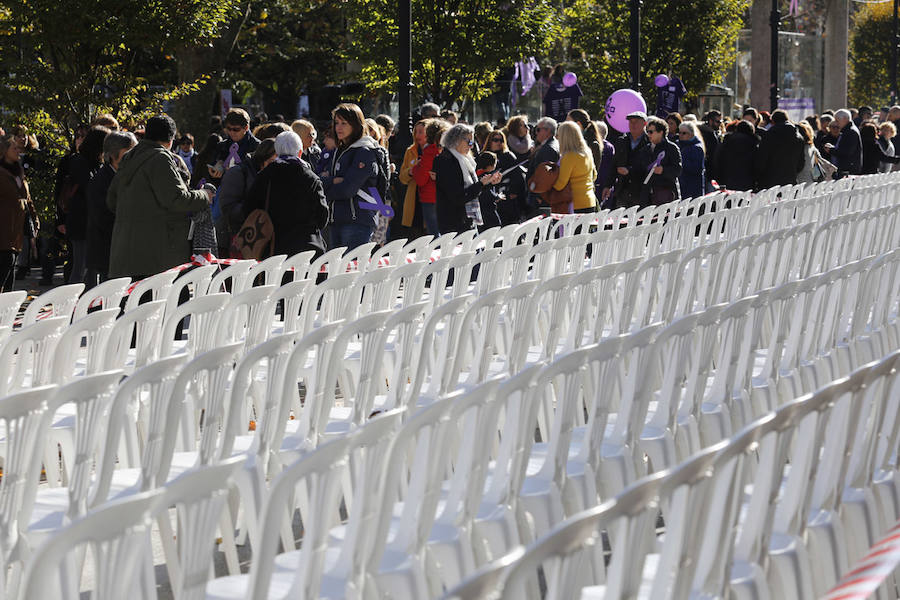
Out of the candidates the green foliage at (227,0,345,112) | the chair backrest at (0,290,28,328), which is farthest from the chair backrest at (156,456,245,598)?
the green foliage at (227,0,345,112)

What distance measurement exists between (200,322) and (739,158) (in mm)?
11459

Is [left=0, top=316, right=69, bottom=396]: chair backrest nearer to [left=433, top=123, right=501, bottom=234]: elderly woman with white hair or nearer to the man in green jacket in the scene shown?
the man in green jacket

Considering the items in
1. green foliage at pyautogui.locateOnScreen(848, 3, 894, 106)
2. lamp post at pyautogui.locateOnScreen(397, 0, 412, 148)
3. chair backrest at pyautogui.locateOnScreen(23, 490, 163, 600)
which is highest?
lamp post at pyautogui.locateOnScreen(397, 0, 412, 148)

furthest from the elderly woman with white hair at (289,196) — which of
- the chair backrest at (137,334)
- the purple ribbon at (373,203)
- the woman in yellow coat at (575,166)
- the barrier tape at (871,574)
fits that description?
the barrier tape at (871,574)

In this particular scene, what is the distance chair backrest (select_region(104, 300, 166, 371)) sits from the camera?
15.0 ft

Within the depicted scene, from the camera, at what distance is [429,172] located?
1187cm

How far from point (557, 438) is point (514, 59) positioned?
18426 millimetres

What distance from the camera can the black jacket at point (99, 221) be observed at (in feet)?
30.8

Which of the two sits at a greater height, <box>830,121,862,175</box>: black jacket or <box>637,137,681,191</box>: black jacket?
<box>637,137,681,191</box>: black jacket

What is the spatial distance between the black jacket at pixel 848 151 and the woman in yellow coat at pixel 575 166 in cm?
715

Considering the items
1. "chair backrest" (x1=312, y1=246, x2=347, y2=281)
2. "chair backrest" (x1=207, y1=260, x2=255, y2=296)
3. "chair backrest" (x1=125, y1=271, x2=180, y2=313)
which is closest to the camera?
"chair backrest" (x1=125, y1=271, x2=180, y2=313)

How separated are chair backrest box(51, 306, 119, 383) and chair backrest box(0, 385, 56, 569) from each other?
3.18ft

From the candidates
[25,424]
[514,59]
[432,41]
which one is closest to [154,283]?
[25,424]

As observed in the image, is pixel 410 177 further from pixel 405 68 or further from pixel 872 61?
pixel 872 61
